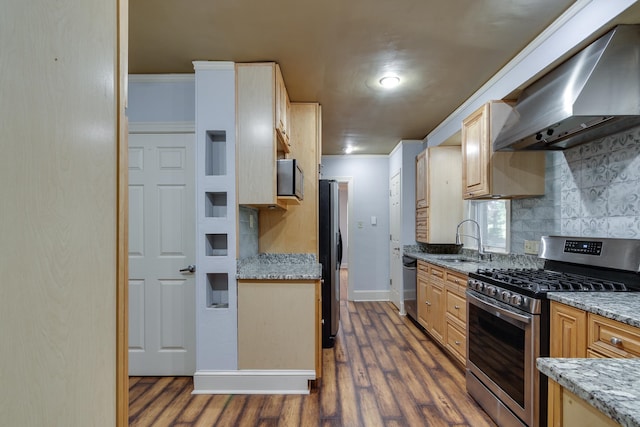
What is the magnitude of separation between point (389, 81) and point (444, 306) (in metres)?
2.13

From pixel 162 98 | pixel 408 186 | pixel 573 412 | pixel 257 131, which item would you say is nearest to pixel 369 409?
pixel 573 412

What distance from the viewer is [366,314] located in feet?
15.1

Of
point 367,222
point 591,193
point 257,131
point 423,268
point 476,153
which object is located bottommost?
point 423,268

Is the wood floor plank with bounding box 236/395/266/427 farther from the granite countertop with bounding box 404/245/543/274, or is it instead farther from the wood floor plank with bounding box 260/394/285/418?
the granite countertop with bounding box 404/245/543/274

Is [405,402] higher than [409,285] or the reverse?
the reverse

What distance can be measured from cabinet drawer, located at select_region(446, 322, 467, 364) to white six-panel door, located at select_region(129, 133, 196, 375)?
224 cm

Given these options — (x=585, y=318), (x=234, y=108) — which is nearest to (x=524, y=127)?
(x=585, y=318)

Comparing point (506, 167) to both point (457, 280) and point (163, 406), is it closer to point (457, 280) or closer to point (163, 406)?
point (457, 280)

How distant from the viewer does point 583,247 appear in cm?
208

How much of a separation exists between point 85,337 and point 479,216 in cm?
383

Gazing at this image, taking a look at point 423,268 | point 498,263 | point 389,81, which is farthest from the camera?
point 423,268

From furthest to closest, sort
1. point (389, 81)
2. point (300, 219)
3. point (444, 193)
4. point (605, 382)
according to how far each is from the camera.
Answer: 1. point (444, 193)
2. point (300, 219)
3. point (389, 81)
4. point (605, 382)

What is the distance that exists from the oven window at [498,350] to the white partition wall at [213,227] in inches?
68.7

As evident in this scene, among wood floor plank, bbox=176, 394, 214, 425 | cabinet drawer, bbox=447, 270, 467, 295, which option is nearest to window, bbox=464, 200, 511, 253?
cabinet drawer, bbox=447, 270, 467, 295
